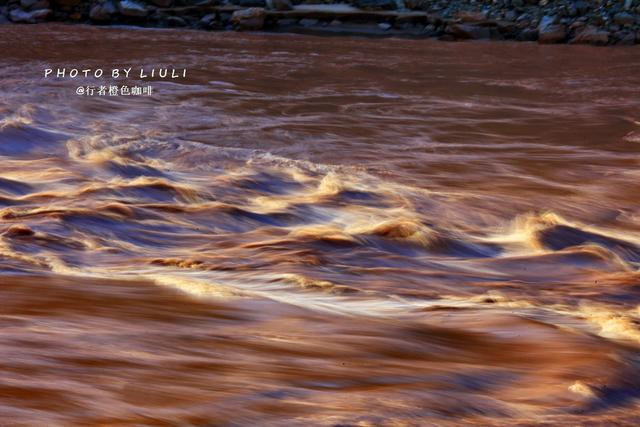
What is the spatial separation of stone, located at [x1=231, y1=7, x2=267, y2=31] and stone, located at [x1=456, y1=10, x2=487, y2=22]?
2348 millimetres

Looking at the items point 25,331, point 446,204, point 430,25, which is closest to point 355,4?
point 430,25

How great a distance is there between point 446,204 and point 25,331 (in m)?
2.52

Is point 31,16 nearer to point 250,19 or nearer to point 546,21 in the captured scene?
point 250,19

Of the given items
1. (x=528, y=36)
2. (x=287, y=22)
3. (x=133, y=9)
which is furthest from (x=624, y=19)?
(x=133, y=9)

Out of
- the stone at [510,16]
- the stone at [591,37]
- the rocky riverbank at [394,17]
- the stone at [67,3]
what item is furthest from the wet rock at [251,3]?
the stone at [591,37]

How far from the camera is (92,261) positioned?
12.4 ft

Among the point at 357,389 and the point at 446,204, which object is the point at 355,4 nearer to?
the point at 446,204

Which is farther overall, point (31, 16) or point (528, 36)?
point (31, 16)

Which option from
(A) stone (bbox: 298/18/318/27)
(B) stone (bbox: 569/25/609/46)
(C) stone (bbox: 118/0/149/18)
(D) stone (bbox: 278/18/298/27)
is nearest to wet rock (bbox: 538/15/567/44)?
(B) stone (bbox: 569/25/609/46)

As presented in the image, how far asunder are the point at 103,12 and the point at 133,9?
0.42 meters

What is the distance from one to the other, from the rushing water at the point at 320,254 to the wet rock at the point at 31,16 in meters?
4.97

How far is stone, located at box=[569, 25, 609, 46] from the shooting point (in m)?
11.3

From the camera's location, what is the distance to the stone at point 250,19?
12.4 m

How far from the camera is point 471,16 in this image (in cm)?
1189
